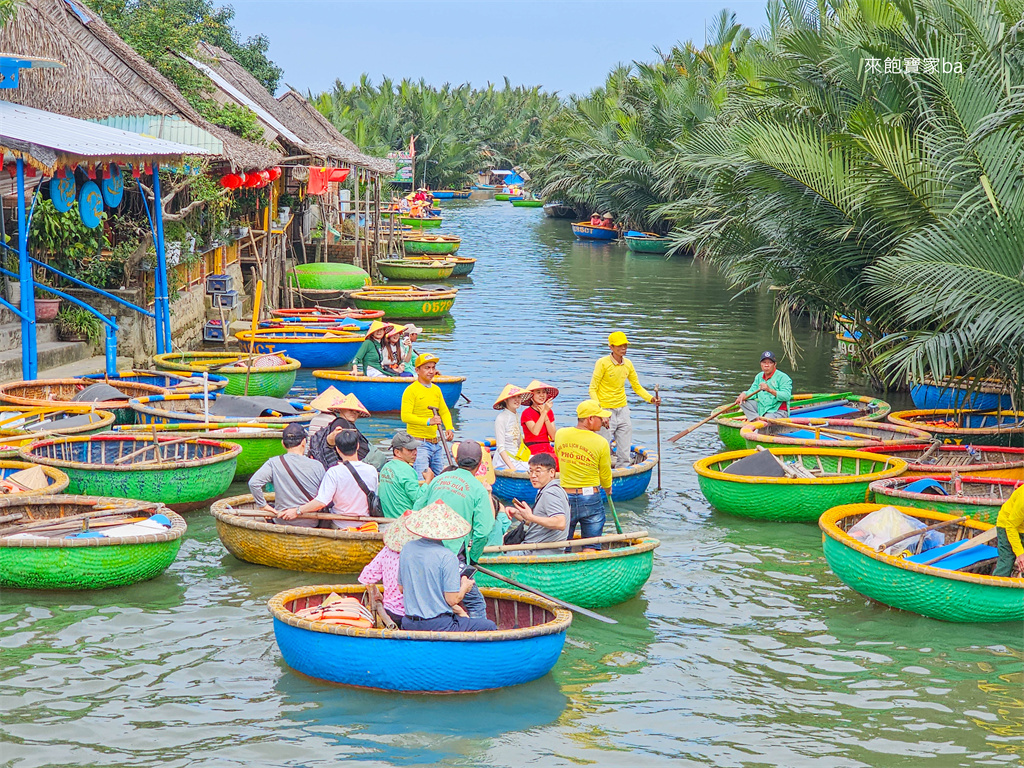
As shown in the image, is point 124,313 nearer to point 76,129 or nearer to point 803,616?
point 76,129

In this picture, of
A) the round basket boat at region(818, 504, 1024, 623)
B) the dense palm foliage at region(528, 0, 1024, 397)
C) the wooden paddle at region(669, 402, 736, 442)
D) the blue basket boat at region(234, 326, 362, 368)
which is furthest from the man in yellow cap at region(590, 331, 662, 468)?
the blue basket boat at region(234, 326, 362, 368)

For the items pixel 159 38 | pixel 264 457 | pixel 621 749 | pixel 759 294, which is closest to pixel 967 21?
pixel 264 457

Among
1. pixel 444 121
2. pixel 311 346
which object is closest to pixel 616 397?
pixel 311 346

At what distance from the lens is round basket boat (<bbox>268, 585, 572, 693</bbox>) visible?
810 cm

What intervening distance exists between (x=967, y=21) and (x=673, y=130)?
31.7 metres

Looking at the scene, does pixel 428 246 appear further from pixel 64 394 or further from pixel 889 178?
pixel 889 178

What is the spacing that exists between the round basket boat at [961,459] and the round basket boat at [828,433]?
5.6 inches

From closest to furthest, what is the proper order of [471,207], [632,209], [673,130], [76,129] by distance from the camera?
[76,129]
[673,130]
[632,209]
[471,207]

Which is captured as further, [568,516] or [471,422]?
[471,422]

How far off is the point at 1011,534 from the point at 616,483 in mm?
4711

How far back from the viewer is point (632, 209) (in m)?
55.6

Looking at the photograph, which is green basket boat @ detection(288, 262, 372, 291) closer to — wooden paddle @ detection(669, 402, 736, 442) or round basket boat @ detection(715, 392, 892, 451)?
round basket boat @ detection(715, 392, 892, 451)

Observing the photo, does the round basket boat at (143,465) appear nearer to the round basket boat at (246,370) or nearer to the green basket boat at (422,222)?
the round basket boat at (246,370)

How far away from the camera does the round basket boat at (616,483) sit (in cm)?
1288
